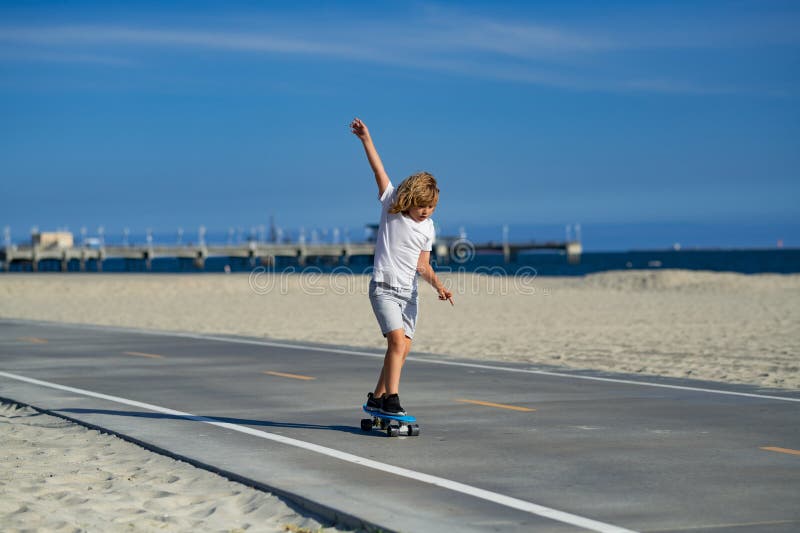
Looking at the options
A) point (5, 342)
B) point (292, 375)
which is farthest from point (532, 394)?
point (5, 342)

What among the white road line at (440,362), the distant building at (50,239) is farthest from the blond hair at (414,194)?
the distant building at (50,239)

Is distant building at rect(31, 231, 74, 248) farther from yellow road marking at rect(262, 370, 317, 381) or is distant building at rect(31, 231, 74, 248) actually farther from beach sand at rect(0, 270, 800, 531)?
yellow road marking at rect(262, 370, 317, 381)

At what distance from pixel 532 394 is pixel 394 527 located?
6.07 m

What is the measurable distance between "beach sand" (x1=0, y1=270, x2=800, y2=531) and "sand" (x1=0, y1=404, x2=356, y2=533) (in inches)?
0.6

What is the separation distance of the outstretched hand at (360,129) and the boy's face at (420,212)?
0.75 m

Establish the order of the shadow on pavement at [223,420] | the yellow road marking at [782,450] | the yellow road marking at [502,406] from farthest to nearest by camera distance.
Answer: the yellow road marking at [502,406], the shadow on pavement at [223,420], the yellow road marking at [782,450]

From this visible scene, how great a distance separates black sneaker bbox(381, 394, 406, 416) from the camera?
890 centimetres

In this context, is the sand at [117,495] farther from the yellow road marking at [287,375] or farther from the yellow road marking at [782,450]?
the yellow road marking at [287,375]

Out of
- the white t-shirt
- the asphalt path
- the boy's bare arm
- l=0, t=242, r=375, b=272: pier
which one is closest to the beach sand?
the asphalt path

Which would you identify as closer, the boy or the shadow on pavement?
the boy

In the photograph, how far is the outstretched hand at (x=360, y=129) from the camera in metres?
8.97

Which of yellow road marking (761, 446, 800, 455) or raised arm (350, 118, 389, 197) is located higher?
raised arm (350, 118, 389, 197)

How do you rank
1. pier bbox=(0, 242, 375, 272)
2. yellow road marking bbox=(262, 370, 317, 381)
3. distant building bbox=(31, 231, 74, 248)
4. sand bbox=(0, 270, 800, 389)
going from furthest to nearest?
1. distant building bbox=(31, 231, 74, 248)
2. pier bbox=(0, 242, 375, 272)
3. sand bbox=(0, 270, 800, 389)
4. yellow road marking bbox=(262, 370, 317, 381)

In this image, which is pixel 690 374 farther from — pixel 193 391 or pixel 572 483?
pixel 572 483
